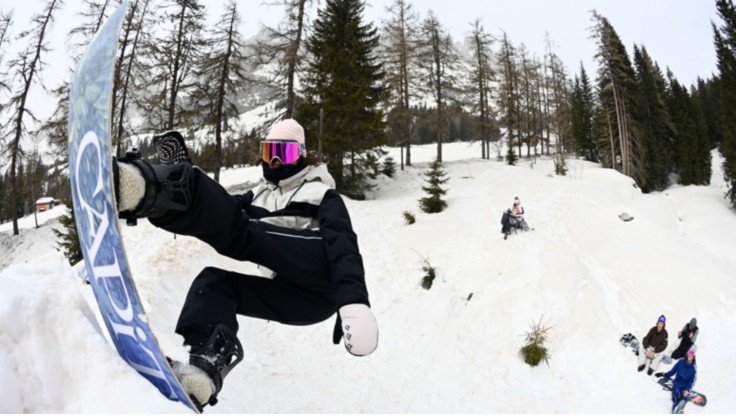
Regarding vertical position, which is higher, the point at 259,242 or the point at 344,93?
the point at 344,93

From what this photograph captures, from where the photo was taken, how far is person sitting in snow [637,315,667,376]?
27.0 ft

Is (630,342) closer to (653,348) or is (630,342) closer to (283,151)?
(653,348)

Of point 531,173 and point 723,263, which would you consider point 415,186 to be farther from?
point 723,263

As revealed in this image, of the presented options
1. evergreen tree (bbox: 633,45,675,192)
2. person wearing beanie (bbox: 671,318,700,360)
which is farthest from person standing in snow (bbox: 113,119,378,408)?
evergreen tree (bbox: 633,45,675,192)

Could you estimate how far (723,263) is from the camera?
577 inches

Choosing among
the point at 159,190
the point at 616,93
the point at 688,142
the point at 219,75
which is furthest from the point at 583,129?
the point at 159,190

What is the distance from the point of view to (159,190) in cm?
148

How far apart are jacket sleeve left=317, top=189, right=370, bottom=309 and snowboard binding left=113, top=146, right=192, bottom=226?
0.79 metres

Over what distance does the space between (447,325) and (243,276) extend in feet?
27.6

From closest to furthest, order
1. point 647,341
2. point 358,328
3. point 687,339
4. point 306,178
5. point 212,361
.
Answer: point 212,361
point 358,328
point 306,178
point 687,339
point 647,341

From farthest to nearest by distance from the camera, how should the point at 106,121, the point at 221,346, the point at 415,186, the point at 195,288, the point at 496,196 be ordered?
the point at 415,186
the point at 496,196
the point at 195,288
the point at 221,346
the point at 106,121

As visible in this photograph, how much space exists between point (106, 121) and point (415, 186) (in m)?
21.4

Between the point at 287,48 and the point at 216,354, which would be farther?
the point at 287,48

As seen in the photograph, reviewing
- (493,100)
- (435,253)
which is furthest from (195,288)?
(493,100)
